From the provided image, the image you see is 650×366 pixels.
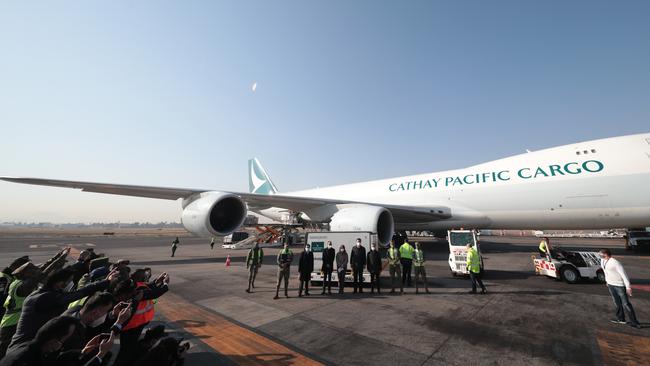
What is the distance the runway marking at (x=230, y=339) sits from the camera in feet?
12.8

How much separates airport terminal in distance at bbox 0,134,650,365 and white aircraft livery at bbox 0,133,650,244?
5 centimetres

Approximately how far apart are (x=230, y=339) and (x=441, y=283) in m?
6.98

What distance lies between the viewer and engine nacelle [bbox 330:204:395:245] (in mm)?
11500

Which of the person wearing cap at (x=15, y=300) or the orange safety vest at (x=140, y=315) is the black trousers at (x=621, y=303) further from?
the person wearing cap at (x=15, y=300)

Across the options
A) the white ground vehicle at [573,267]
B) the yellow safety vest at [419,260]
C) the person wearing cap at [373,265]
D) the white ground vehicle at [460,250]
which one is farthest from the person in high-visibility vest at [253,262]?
the white ground vehicle at [573,267]

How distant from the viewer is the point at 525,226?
44.6ft

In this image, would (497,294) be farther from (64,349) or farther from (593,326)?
(64,349)

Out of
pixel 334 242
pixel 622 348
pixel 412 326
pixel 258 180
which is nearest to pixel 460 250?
pixel 334 242

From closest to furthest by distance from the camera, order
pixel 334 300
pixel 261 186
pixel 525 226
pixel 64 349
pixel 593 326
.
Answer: pixel 64 349 → pixel 593 326 → pixel 334 300 → pixel 525 226 → pixel 261 186

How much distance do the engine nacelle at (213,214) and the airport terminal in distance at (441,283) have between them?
6 centimetres

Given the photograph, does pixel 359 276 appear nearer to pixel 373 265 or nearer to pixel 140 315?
pixel 373 265

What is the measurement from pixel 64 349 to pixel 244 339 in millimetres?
2900

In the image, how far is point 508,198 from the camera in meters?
13.2

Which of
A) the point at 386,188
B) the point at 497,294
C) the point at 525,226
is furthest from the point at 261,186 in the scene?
the point at 497,294
